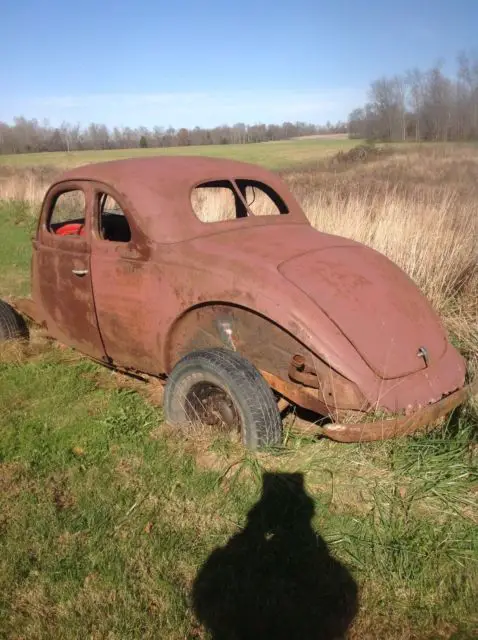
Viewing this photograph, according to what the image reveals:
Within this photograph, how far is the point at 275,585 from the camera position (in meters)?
2.39

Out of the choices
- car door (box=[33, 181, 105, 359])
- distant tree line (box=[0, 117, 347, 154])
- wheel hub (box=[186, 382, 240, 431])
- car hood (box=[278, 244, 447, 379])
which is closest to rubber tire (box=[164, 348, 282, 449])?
wheel hub (box=[186, 382, 240, 431])

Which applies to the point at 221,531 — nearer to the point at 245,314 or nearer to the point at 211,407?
the point at 211,407

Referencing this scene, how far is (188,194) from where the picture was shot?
3.83 metres

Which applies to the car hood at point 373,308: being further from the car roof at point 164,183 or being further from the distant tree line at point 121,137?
the distant tree line at point 121,137

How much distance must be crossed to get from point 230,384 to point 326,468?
0.75m

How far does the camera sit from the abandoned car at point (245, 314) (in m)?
2.96

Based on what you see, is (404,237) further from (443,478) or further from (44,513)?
(44,513)

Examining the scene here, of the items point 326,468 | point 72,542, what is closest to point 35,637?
point 72,542

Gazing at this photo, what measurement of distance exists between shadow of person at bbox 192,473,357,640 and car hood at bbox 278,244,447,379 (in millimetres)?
982

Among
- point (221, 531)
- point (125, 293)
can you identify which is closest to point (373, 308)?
point (221, 531)

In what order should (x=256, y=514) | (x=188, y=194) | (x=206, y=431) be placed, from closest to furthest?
1. (x=256, y=514)
2. (x=206, y=431)
3. (x=188, y=194)

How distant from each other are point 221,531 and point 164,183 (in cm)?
240

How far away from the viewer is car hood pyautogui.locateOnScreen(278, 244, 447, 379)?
3016 millimetres

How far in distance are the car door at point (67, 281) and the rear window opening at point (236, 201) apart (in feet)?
3.39
